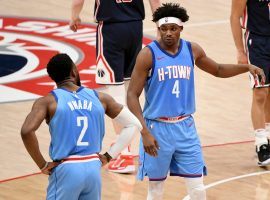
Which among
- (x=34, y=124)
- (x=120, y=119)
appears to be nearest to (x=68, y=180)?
(x=34, y=124)

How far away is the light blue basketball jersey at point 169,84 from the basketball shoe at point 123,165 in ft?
7.04

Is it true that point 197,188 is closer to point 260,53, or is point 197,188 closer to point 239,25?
point 260,53

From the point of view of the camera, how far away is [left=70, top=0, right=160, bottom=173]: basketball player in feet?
31.3

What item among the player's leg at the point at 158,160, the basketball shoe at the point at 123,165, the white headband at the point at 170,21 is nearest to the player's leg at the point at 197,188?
the player's leg at the point at 158,160

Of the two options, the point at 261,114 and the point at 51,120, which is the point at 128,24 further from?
the point at 51,120

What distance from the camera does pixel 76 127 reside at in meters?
6.20

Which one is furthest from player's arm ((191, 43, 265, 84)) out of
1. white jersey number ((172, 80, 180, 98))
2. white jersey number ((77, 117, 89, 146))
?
white jersey number ((77, 117, 89, 146))

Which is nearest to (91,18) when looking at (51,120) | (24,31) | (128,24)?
(24,31)

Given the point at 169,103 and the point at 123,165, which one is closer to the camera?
the point at 169,103

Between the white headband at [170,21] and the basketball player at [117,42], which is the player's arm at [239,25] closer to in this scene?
the basketball player at [117,42]

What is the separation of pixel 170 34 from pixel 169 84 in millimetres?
410

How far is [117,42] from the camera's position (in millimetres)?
9547

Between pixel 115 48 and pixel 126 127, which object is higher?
pixel 115 48

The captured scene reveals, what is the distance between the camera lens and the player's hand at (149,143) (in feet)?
23.7
